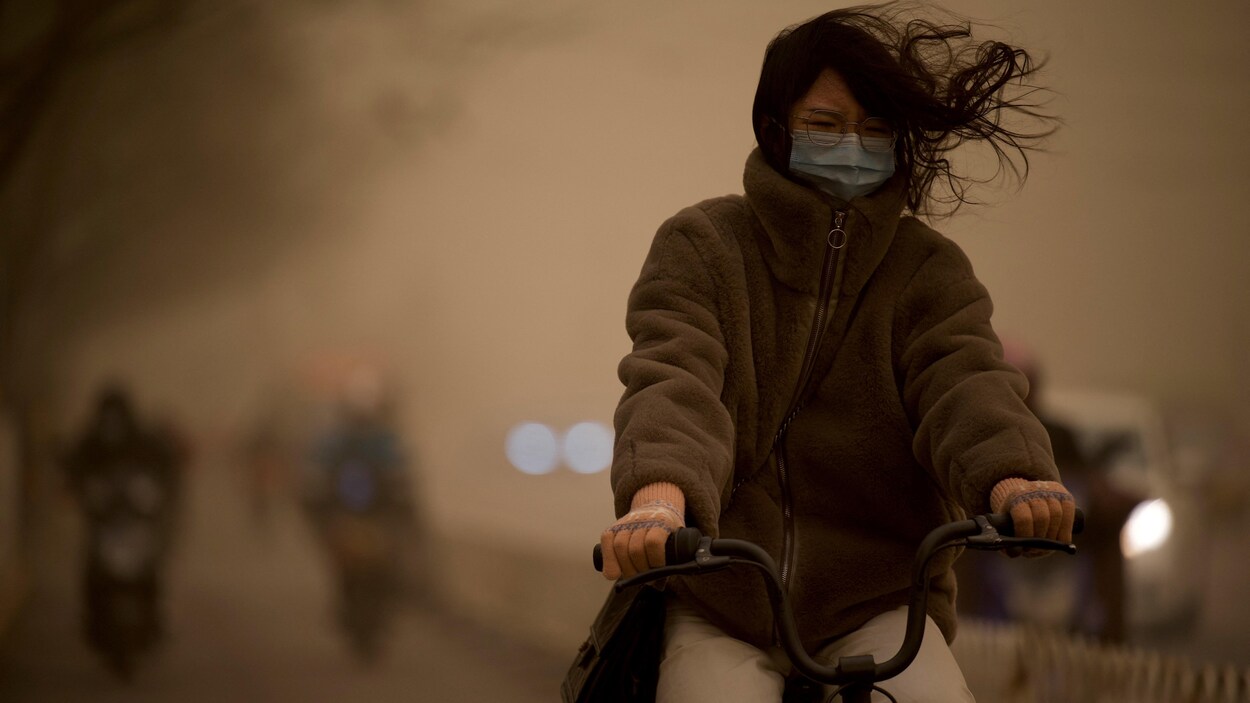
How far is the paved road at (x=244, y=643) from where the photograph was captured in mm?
3930

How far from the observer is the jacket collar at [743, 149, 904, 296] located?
1611 mm

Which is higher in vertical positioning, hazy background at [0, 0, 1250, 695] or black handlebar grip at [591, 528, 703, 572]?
hazy background at [0, 0, 1250, 695]

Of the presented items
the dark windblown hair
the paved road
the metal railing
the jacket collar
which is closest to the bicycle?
the jacket collar

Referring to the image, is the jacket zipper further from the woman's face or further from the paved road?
the paved road

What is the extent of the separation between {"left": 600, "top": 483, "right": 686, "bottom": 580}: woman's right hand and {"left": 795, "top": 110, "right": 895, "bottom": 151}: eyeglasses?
63cm

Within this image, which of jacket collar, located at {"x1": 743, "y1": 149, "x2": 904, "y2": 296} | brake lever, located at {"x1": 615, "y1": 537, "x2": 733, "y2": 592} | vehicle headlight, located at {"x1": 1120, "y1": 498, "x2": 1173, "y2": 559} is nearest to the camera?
brake lever, located at {"x1": 615, "y1": 537, "x2": 733, "y2": 592}

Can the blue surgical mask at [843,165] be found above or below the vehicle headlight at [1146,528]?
above

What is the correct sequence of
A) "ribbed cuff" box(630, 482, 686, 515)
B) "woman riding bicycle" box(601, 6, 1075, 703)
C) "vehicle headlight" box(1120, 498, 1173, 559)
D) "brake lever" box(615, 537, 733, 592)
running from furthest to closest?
"vehicle headlight" box(1120, 498, 1173, 559), "woman riding bicycle" box(601, 6, 1075, 703), "ribbed cuff" box(630, 482, 686, 515), "brake lever" box(615, 537, 733, 592)

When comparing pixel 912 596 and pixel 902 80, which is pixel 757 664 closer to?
pixel 912 596

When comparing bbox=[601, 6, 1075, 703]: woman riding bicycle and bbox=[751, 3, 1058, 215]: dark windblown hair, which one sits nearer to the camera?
bbox=[601, 6, 1075, 703]: woman riding bicycle

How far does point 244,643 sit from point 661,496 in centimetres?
315

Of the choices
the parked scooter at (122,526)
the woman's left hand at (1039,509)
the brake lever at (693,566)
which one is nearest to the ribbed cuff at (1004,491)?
the woman's left hand at (1039,509)

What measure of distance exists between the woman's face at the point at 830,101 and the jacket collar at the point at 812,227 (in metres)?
0.09

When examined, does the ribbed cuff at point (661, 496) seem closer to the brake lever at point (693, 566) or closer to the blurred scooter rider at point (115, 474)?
the brake lever at point (693, 566)
